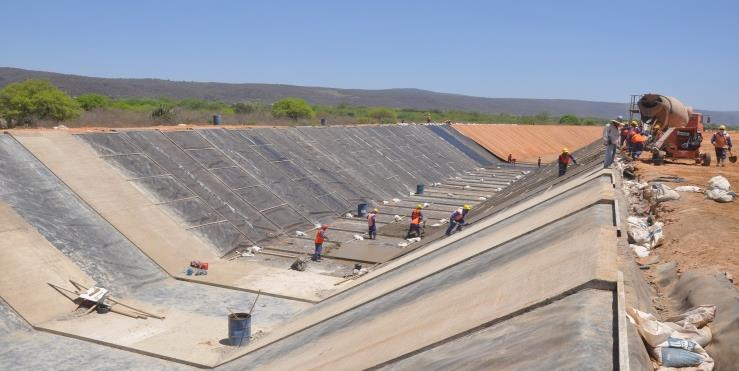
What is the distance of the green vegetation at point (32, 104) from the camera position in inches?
1228

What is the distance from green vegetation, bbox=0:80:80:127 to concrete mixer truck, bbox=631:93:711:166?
2859 cm

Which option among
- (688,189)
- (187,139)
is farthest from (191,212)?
(688,189)

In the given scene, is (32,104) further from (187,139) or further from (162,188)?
(162,188)

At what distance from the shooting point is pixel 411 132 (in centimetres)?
4238

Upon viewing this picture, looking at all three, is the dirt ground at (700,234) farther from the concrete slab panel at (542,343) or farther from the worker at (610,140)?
the concrete slab panel at (542,343)

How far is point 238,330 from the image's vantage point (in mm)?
10664

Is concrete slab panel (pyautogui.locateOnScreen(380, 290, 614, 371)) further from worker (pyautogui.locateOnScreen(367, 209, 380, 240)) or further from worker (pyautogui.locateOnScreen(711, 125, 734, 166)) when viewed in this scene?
worker (pyautogui.locateOnScreen(711, 125, 734, 166))

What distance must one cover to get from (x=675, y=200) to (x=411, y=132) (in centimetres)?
3120

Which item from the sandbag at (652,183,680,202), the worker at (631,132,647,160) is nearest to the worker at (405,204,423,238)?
the worker at (631,132,647,160)

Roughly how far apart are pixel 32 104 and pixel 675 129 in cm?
3041

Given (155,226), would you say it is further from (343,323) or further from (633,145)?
(633,145)

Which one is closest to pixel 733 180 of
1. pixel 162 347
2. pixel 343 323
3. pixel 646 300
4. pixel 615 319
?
pixel 646 300

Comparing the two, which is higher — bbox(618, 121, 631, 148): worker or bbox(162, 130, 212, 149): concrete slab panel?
bbox(618, 121, 631, 148): worker

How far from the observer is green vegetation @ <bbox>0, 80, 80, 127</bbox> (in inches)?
1228
